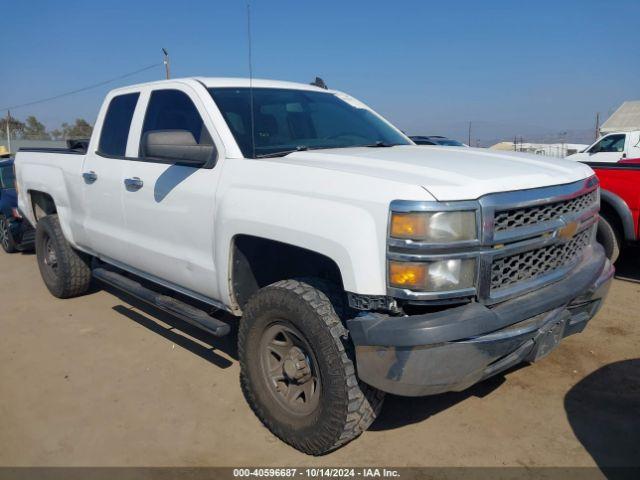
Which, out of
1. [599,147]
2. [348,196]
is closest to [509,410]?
[348,196]

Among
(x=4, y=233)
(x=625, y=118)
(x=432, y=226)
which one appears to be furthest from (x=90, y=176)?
(x=625, y=118)

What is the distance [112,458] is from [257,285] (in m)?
1.25

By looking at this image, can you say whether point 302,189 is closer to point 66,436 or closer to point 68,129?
point 66,436

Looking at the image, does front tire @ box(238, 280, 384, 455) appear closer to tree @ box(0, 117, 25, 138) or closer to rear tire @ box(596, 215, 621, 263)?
rear tire @ box(596, 215, 621, 263)

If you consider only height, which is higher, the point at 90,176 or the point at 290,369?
the point at 90,176

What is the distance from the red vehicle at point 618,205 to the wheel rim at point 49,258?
574 centimetres

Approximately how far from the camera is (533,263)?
273cm

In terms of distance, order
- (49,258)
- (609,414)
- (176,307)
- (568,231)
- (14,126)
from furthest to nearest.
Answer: (14,126), (49,258), (176,307), (609,414), (568,231)

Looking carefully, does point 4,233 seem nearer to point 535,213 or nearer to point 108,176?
point 108,176

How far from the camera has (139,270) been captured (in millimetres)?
4234

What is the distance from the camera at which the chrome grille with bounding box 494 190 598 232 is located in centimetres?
248

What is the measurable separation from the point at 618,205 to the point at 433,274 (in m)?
3.96

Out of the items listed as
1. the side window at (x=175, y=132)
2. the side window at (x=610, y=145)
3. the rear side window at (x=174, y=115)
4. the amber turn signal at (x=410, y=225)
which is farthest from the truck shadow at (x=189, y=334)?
the side window at (x=610, y=145)

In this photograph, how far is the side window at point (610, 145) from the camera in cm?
1633
